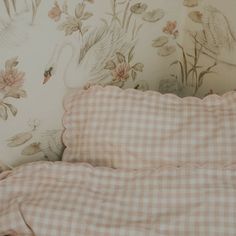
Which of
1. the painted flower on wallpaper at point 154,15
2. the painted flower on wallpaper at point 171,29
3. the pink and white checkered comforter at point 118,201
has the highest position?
the painted flower on wallpaper at point 154,15

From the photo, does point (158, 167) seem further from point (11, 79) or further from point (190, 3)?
point (190, 3)

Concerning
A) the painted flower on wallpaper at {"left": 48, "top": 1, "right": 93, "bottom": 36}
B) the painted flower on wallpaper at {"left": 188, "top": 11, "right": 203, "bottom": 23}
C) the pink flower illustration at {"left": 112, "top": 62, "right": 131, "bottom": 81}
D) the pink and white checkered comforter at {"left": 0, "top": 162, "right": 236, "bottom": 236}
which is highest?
the painted flower on wallpaper at {"left": 48, "top": 1, "right": 93, "bottom": 36}

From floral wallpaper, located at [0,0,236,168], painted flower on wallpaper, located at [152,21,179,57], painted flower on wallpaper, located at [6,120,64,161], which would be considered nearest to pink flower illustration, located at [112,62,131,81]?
floral wallpaper, located at [0,0,236,168]

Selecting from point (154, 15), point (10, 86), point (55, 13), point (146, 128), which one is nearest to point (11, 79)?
point (10, 86)

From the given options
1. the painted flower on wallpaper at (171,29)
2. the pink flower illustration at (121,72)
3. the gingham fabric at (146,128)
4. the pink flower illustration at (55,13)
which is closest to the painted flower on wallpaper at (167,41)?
the painted flower on wallpaper at (171,29)

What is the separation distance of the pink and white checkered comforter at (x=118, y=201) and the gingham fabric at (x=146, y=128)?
2.1 inches

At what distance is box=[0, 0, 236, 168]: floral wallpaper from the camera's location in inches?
40.5

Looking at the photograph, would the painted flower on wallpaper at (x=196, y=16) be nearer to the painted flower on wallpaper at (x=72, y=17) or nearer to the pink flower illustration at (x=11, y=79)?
the painted flower on wallpaper at (x=72, y=17)

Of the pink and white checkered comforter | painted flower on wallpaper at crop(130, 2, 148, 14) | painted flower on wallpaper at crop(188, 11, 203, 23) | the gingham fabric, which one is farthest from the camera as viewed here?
painted flower on wallpaper at crop(188, 11, 203, 23)

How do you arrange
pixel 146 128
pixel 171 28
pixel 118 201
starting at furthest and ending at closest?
1. pixel 171 28
2. pixel 146 128
3. pixel 118 201

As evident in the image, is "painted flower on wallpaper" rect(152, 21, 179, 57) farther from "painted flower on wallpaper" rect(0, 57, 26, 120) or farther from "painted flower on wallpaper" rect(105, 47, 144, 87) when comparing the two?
"painted flower on wallpaper" rect(0, 57, 26, 120)

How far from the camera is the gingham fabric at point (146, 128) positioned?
108cm

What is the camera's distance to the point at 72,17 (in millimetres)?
1077

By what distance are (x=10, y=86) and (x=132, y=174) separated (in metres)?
0.40
